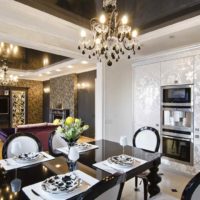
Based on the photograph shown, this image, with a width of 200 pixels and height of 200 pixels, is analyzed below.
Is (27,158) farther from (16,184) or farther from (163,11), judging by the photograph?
(163,11)

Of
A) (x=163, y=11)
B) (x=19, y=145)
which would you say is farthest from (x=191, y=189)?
(x=163, y=11)

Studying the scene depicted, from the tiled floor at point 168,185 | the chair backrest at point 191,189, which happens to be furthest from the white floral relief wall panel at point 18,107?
the chair backrest at point 191,189

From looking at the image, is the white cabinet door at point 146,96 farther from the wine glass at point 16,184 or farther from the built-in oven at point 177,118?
the wine glass at point 16,184

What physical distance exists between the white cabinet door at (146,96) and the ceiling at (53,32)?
615mm

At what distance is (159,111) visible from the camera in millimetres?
3826

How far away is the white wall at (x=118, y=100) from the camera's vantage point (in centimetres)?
411

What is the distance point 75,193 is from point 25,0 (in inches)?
94.1

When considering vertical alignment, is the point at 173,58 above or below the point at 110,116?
above

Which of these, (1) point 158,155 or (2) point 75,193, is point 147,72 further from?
(2) point 75,193

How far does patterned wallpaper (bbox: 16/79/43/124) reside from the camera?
952 centimetres

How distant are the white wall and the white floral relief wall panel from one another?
6628mm

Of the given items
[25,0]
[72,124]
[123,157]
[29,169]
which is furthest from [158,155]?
[25,0]

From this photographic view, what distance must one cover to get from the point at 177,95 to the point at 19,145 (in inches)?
119

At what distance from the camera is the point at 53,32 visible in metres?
2.90
